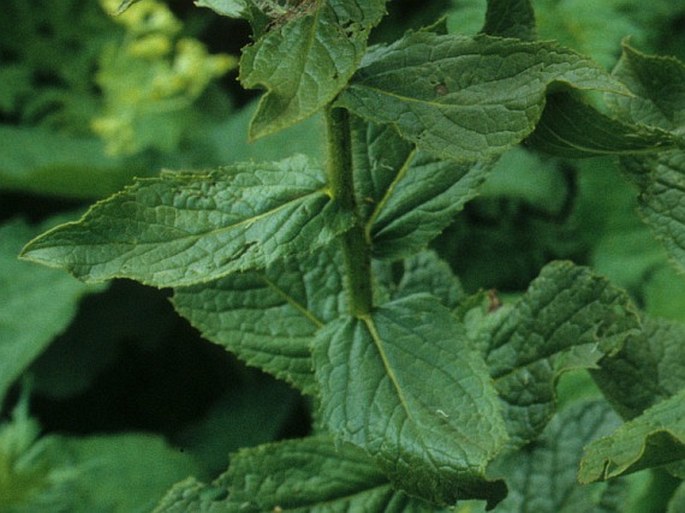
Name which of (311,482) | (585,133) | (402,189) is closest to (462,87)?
(585,133)

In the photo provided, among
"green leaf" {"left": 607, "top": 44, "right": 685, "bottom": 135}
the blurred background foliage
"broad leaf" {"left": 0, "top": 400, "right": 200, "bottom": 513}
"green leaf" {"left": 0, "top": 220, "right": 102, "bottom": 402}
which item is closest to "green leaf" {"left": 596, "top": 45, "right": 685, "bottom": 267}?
"green leaf" {"left": 607, "top": 44, "right": 685, "bottom": 135}

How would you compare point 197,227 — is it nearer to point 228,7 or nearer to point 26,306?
point 228,7

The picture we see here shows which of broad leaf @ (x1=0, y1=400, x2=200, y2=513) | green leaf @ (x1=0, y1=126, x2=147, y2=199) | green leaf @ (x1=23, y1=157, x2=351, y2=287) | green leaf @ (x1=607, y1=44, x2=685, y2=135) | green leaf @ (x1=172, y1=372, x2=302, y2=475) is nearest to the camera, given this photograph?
green leaf @ (x1=23, y1=157, x2=351, y2=287)

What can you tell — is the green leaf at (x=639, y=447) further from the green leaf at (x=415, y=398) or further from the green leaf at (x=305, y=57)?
the green leaf at (x=305, y=57)

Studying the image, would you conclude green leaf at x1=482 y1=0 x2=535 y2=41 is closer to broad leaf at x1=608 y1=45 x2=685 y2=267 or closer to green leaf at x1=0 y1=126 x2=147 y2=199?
broad leaf at x1=608 y1=45 x2=685 y2=267

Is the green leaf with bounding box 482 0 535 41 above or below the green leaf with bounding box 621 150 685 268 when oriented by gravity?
above
